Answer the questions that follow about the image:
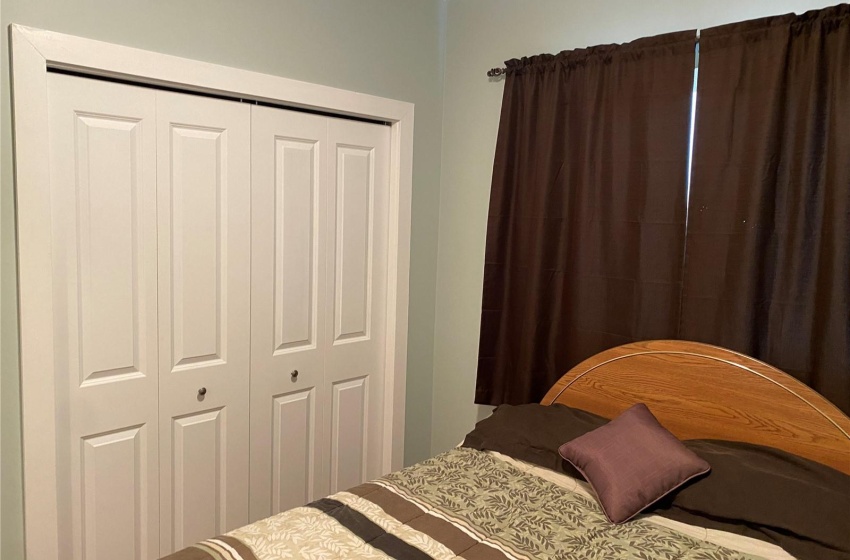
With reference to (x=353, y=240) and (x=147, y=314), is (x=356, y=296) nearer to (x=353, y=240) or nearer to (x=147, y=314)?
(x=353, y=240)

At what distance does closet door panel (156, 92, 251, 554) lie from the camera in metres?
2.11

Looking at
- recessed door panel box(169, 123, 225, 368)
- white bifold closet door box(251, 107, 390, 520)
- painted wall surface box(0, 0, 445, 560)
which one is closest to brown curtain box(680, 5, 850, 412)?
painted wall surface box(0, 0, 445, 560)

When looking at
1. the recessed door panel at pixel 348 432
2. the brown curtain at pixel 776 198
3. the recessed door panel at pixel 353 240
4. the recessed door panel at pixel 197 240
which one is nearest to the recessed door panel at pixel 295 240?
the recessed door panel at pixel 353 240

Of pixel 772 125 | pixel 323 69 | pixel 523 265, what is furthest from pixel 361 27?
pixel 772 125

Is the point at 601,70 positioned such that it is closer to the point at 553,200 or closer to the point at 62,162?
the point at 553,200

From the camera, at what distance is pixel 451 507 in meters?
1.75

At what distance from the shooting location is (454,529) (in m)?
1.63

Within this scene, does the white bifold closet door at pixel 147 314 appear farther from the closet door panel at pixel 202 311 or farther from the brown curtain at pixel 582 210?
the brown curtain at pixel 582 210

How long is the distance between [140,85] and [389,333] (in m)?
1.49

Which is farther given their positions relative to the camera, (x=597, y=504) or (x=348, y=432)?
(x=348, y=432)

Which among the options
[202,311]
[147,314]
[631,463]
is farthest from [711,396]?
[147,314]

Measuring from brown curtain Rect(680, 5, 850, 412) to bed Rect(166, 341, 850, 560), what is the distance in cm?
13

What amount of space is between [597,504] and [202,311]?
1.54 meters

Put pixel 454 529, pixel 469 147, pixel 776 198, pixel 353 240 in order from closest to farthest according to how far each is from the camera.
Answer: pixel 454 529 → pixel 776 198 → pixel 353 240 → pixel 469 147
